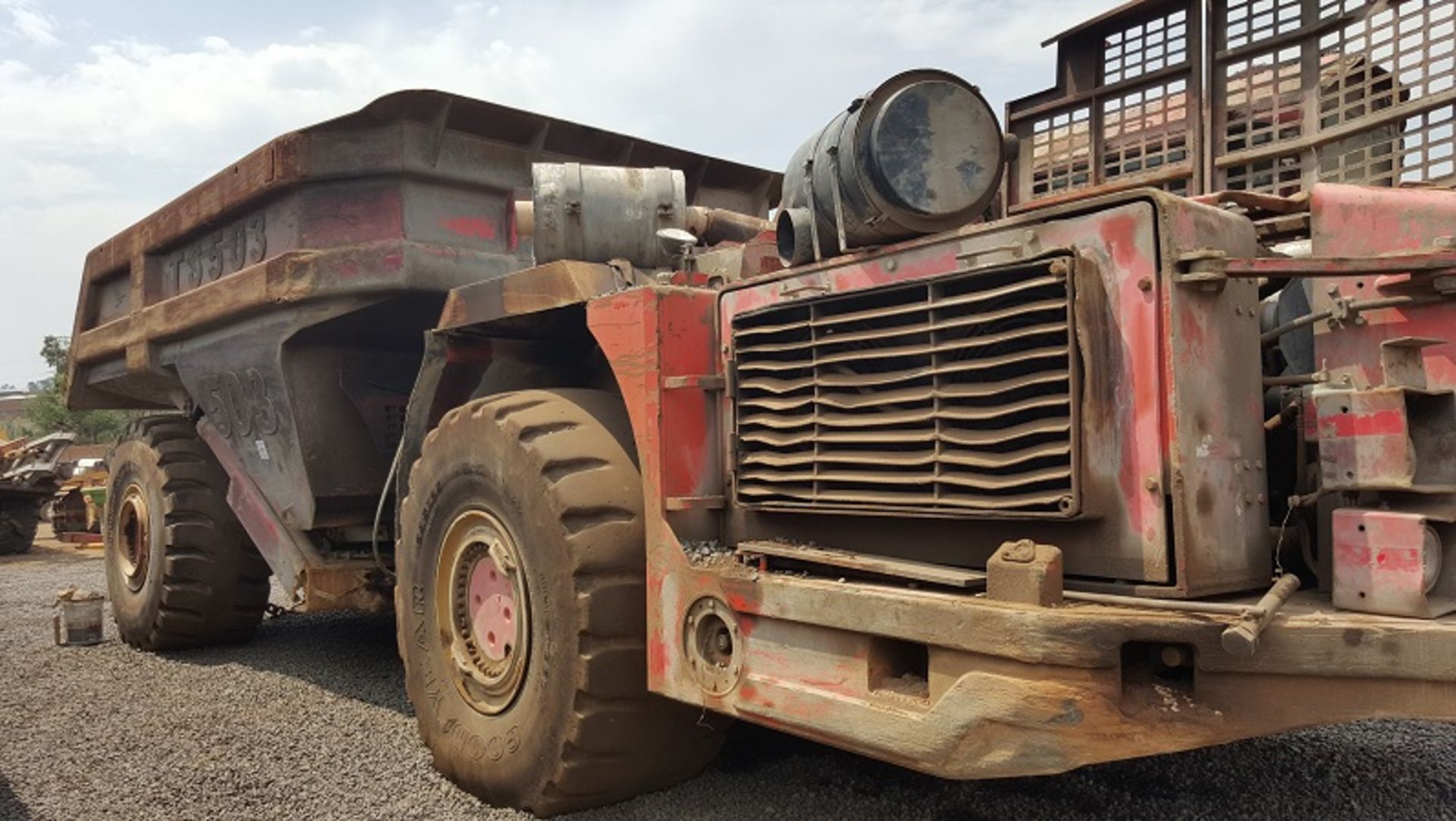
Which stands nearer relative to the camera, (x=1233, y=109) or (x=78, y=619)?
(x=1233, y=109)

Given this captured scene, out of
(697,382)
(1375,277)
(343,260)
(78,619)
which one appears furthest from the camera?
(78,619)

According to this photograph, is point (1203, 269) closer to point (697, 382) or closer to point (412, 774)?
point (697, 382)

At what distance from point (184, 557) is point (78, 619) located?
149cm

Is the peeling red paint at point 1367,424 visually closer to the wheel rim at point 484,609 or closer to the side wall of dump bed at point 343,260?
the wheel rim at point 484,609

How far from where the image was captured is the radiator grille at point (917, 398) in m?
2.84

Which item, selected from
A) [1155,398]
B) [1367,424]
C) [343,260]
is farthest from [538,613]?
[343,260]

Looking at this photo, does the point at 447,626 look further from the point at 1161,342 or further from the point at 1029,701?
the point at 1161,342

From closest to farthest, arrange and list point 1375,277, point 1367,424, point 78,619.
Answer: point 1367,424 → point 1375,277 → point 78,619

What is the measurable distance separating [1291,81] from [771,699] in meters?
3.32

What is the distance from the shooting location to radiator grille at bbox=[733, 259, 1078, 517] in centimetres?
284

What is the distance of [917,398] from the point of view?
10.1 ft

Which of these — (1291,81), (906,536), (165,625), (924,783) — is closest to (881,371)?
(906,536)

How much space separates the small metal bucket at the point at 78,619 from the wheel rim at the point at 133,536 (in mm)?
388

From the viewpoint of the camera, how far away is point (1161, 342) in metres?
2.70
